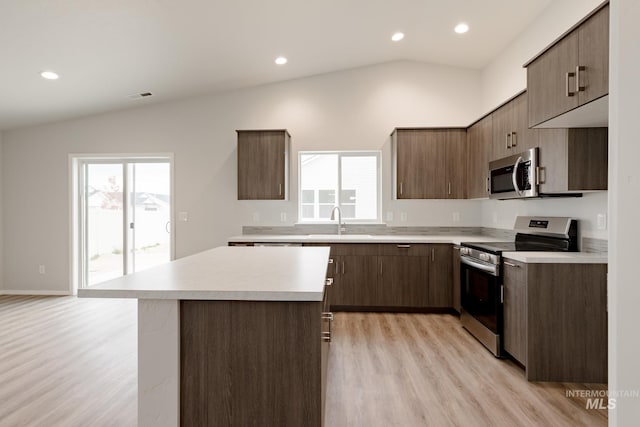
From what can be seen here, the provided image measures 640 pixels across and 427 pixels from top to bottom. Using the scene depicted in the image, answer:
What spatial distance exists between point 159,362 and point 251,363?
358 mm

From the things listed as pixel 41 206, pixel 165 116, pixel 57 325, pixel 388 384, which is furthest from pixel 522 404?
pixel 41 206

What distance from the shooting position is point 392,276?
3.85 meters

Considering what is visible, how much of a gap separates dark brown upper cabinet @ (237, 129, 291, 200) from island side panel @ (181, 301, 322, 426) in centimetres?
294

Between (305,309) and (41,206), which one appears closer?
(305,309)

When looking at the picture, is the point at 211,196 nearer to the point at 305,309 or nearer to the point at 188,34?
the point at 188,34

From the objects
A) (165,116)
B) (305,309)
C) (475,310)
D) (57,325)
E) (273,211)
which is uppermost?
(165,116)

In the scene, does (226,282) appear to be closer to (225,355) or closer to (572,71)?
(225,355)

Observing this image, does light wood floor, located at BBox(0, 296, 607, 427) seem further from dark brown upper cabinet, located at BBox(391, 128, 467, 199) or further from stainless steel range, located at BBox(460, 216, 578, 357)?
dark brown upper cabinet, located at BBox(391, 128, 467, 199)

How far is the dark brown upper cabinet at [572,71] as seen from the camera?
178cm

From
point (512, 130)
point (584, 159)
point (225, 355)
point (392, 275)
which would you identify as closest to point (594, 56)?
point (584, 159)

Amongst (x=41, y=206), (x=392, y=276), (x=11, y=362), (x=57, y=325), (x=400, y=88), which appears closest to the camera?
(x=11, y=362)

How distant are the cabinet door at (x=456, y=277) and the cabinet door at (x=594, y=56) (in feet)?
6.81

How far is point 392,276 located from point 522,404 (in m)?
1.89

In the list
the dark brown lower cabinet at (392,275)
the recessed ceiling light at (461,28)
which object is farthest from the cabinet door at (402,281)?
the recessed ceiling light at (461,28)
